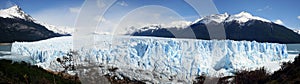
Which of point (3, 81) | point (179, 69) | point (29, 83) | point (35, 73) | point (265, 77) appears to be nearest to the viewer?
point (3, 81)

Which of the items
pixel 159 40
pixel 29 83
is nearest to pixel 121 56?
pixel 159 40

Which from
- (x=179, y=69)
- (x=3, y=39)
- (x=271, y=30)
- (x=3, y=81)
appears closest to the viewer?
(x=3, y=81)

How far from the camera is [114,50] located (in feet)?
50.8

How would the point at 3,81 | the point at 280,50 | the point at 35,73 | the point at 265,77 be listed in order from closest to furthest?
the point at 3,81, the point at 35,73, the point at 265,77, the point at 280,50

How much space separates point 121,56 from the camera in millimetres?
16188

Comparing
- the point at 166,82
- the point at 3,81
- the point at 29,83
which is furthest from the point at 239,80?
the point at 3,81

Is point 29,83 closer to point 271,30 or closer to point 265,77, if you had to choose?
point 265,77

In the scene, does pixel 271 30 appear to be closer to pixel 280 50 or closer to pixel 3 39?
pixel 3 39

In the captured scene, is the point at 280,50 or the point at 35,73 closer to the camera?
the point at 35,73

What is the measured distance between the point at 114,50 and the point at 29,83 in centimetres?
777

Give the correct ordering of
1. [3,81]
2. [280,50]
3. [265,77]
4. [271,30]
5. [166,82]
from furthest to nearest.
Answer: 1. [271,30]
2. [280,50]
3. [166,82]
4. [265,77]
5. [3,81]

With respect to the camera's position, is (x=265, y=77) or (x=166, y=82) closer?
(x=265, y=77)

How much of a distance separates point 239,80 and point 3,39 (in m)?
65.4

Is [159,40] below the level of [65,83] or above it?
above
